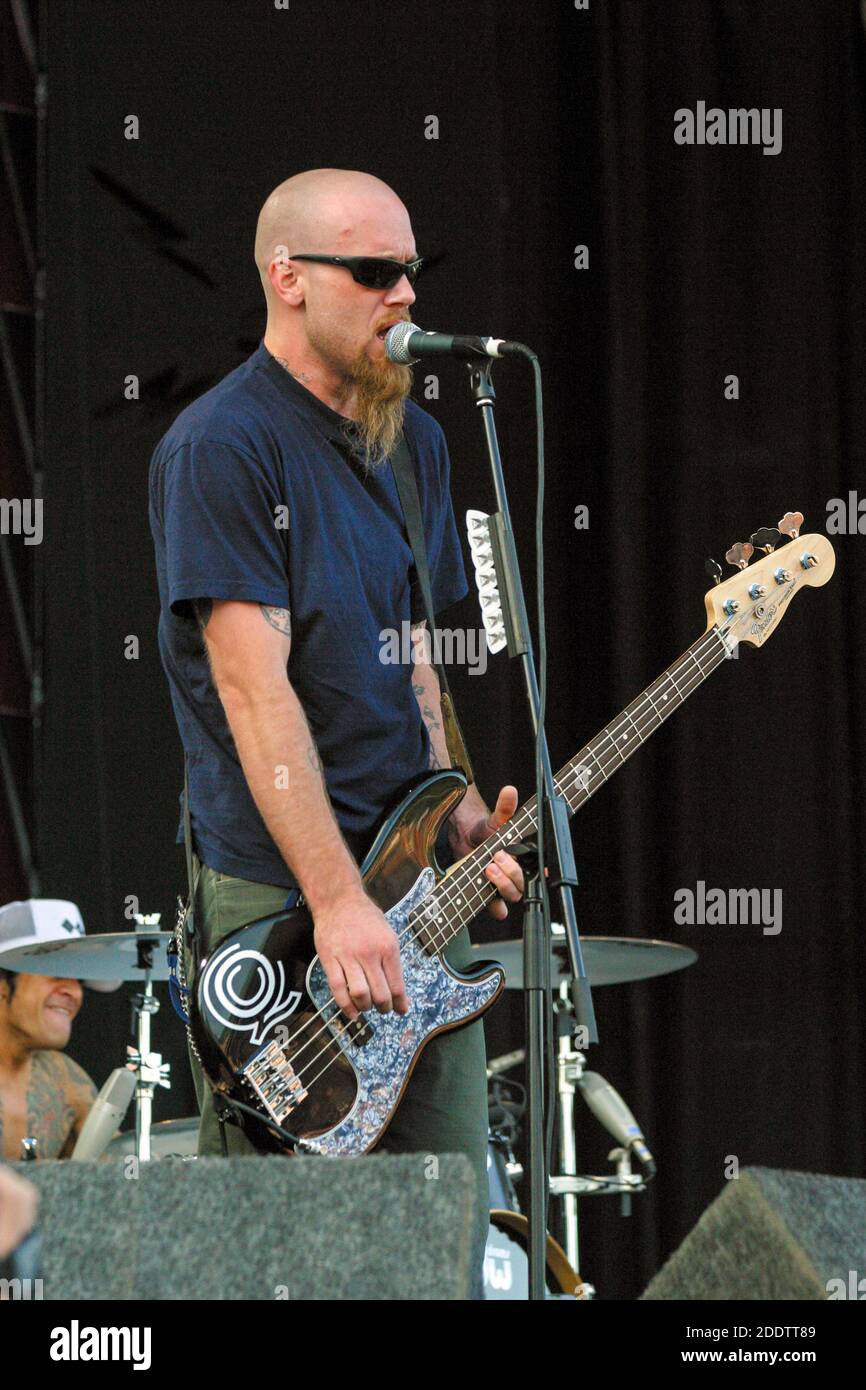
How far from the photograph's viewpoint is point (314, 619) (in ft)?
9.30

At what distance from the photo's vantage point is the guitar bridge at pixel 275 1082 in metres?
2.69

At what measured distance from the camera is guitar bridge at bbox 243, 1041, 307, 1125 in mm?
2691

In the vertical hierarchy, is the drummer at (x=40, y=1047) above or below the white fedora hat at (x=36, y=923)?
below

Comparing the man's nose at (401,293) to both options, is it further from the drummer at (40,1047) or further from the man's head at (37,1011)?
the man's head at (37,1011)

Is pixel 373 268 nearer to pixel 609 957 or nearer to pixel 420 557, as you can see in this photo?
pixel 420 557

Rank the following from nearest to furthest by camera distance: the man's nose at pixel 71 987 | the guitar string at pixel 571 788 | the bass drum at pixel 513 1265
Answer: the guitar string at pixel 571 788, the bass drum at pixel 513 1265, the man's nose at pixel 71 987

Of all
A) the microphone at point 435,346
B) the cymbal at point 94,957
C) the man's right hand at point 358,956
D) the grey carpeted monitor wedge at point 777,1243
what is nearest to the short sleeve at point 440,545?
the microphone at point 435,346

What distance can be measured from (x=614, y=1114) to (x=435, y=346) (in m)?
2.41

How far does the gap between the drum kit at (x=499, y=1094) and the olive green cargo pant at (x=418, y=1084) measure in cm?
121

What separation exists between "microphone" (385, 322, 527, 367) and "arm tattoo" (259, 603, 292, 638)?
410mm

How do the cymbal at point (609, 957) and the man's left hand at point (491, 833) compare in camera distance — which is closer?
the man's left hand at point (491, 833)

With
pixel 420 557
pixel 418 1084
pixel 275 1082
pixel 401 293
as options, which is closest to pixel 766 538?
pixel 420 557
